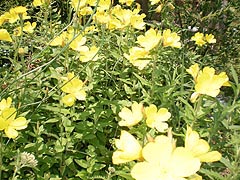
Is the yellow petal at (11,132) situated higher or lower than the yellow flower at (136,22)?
higher

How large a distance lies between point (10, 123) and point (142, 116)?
44 cm

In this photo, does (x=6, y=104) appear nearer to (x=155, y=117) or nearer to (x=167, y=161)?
(x=155, y=117)

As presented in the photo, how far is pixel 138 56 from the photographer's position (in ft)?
6.45

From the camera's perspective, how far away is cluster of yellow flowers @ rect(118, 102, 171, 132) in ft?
4.85

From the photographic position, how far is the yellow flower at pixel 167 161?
0.94m

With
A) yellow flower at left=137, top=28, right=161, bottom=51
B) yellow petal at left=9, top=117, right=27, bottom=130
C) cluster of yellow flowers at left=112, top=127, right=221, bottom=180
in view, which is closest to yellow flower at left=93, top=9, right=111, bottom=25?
yellow flower at left=137, top=28, right=161, bottom=51

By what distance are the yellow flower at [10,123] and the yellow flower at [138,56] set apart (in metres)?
0.58

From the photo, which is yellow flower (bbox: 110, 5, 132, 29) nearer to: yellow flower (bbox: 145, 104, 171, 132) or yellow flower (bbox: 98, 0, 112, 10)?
yellow flower (bbox: 98, 0, 112, 10)

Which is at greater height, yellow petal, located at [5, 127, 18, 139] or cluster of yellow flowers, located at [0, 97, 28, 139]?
cluster of yellow flowers, located at [0, 97, 28, 139]

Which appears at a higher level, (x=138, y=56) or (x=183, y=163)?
(x=183, y=163)

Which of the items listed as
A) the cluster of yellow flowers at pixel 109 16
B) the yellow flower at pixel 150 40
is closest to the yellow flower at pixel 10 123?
the yellow flower at pixel 150 40

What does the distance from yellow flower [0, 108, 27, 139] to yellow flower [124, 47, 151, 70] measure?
1.91 ft

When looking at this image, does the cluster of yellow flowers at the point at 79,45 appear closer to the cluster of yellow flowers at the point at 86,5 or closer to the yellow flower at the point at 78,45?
the yellow flower at the point at 78,45

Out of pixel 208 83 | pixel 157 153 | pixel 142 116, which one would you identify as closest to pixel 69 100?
pixel 142 116
